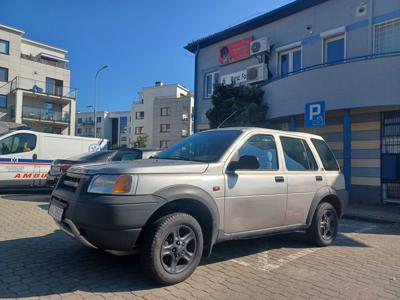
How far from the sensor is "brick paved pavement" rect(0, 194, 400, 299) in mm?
3799

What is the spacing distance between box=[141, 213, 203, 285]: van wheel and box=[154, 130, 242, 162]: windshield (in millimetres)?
971

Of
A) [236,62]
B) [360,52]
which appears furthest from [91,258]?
[236,62]

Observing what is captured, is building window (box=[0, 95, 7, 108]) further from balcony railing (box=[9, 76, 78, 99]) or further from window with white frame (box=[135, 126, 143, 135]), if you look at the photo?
window with white frame (box=[135, 126, 143, 135])

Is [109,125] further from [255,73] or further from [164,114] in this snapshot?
[255,73]

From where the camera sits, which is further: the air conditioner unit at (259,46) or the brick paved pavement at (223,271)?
the air conditioner unit at (259,46)

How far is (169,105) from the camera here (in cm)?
6134

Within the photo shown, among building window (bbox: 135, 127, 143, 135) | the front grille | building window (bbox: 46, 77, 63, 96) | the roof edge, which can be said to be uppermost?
building window (bbox: 46, 77, 63, 96)

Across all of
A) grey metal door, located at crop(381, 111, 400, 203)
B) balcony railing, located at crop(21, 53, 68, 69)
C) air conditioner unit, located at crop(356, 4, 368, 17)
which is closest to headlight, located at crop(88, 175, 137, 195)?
grey metal door, located at crop(381, 111, 400, 203)

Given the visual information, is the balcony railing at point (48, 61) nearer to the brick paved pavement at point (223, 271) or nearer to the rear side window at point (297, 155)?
the brick paved pavement at point (223, 271)

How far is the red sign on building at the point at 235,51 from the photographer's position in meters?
17.6

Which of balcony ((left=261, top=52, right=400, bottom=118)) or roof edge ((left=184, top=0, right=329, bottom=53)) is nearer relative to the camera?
balcony ((left=261, top=52, right=400, bottom=118))

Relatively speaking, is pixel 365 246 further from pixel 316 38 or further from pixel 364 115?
pixel 316 38

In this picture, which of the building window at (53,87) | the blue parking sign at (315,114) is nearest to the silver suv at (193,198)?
the blue parking sign at (315,114)

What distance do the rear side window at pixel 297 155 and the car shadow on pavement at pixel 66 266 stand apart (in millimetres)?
1361
